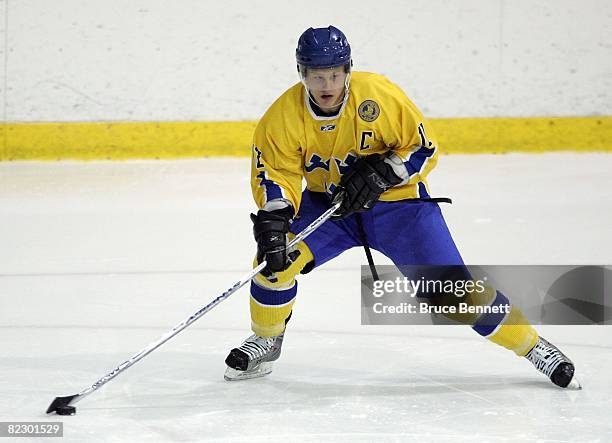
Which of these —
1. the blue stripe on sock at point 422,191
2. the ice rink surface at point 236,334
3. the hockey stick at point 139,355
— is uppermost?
the blue stripe on sock at point 422,191

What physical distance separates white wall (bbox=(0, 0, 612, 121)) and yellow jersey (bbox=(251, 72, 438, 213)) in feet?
11.3

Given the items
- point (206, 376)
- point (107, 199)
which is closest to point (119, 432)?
point (206, 376)

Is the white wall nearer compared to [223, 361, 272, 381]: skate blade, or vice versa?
[223, 361, 272, 381]: skate blade

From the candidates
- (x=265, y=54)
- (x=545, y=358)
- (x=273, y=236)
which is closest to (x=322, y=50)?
(x=273, y=236)

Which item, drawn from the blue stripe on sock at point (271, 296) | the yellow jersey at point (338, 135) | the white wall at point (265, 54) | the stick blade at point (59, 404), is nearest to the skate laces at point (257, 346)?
the blue stripe on sock at point (271, 296)

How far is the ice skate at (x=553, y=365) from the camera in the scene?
278 cm

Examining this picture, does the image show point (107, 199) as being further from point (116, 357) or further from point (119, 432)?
point (119, 432)

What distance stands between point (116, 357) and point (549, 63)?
13.2 ft

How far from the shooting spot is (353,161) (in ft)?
9.48

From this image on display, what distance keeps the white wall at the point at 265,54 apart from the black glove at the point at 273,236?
11.9 feet

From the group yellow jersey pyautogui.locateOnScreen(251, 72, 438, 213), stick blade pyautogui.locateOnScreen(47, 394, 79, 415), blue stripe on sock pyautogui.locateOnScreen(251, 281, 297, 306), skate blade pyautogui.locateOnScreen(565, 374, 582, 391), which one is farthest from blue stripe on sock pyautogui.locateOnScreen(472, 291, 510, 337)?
stick blade pyautogui.locateOnScreen(47, 394, 79, 415)

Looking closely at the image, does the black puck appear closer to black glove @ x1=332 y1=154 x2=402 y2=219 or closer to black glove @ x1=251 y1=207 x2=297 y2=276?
black glove @ x1=251 y1=207 x2=297 y2=276

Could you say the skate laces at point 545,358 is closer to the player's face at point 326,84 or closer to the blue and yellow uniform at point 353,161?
the blue and yellow uniform at point 353,161

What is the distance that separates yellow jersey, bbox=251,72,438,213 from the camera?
111 inches
